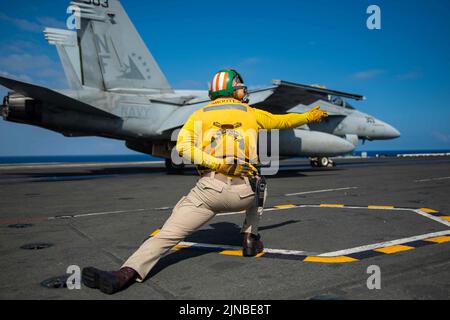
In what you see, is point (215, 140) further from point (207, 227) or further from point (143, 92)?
point (143, 92)

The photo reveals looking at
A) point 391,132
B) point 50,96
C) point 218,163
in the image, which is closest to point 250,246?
point 218,163

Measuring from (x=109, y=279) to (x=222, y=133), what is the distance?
1683 millimetres

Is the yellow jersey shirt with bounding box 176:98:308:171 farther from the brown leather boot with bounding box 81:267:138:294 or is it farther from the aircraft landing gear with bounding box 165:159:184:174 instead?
the aircraft landing gear with bounding box 165:159:184:174

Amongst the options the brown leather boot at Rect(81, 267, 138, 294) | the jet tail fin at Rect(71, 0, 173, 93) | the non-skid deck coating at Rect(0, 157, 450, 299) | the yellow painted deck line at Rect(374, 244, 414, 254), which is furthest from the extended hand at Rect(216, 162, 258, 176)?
the jet tail fin at Rect(71, 0, 173, 93)

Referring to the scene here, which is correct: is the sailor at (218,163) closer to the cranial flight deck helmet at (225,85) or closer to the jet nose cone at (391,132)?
the cranial flight deck helmet at (225,85)

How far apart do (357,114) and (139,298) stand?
19.8m

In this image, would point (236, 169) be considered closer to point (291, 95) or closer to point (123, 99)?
point (123, 99)

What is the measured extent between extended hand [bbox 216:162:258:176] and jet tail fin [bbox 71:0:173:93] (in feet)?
42.4

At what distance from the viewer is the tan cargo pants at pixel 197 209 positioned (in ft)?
10.6

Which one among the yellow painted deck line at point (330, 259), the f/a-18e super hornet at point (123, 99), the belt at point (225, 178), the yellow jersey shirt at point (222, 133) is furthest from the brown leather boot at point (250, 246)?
the f/a-18e super hornet at point (123, 99)

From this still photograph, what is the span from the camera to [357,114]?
20359 mm

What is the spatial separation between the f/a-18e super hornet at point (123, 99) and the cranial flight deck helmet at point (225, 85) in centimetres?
1046

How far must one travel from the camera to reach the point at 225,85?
3785 millimetres
